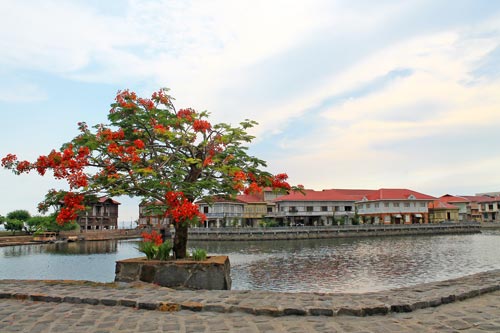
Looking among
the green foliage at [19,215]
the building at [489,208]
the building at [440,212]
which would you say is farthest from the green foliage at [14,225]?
the building at [489,208]

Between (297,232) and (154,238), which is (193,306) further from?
(297,232)

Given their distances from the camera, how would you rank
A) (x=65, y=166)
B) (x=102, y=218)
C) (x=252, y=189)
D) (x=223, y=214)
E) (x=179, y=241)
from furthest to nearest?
(x=102, y=218)
(x=223, y=214)
(x=179, y=241)
(x=252, y=189)
(x=65, y=166)

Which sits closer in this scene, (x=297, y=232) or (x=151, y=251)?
→ (x=151, y=251)

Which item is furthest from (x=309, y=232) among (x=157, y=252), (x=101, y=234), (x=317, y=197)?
(x=157, y=252)

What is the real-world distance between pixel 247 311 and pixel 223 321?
Result: 0.65m

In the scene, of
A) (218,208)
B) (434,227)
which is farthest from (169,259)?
(434,227)

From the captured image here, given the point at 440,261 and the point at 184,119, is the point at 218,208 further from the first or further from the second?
the point at 184,119

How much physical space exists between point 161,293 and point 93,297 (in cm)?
150

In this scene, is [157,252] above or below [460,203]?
below

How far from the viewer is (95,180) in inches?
514

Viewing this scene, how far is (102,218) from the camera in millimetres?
86750

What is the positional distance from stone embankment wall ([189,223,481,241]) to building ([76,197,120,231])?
32481mm

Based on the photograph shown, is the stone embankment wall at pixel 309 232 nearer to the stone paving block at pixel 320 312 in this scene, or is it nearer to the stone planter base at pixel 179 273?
the stone planter base at pixel 179 273

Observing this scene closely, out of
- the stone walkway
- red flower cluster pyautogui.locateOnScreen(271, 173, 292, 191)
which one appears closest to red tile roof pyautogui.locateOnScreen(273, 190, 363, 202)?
red flower cluster pyautogui.locateOnScreen(271, 173, 292, 191)
